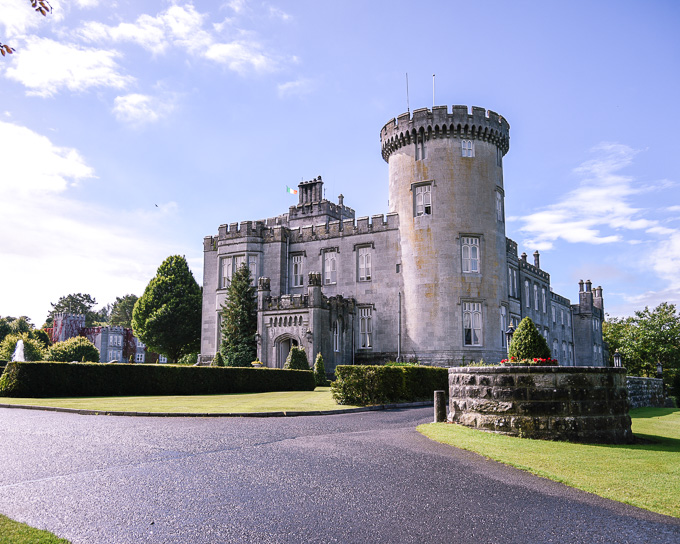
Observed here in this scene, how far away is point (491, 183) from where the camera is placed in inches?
1489

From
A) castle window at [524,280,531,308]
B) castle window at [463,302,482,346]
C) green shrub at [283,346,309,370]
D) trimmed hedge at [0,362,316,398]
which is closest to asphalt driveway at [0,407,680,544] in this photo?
trimmed hedge at [0,362,316,398]

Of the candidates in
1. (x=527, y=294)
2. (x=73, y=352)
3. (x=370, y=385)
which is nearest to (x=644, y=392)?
(x=370, y=385)

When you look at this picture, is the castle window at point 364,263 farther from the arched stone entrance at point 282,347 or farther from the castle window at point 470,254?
the arched stone entrance at point 282,347

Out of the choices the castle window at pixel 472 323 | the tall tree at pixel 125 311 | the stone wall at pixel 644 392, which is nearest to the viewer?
the stone wall at pixel 644 392

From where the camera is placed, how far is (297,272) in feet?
139

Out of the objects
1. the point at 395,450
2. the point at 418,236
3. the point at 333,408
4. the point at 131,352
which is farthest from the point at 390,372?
the point at 131,352

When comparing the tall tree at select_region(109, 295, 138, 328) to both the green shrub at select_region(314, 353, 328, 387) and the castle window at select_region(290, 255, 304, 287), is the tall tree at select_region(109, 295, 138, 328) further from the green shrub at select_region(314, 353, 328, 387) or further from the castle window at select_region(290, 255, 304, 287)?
the green shrub at select_region(314, 353, 328, 387)

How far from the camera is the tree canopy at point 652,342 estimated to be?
2100 inches

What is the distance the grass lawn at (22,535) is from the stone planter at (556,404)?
30.2ft

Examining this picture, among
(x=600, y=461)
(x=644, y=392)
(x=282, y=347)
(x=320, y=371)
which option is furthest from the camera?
(x=282, y=347)

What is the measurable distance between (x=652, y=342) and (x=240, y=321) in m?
39.0

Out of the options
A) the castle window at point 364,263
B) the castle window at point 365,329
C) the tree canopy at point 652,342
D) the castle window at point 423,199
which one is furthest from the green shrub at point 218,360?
the tree canopy at point 652,342

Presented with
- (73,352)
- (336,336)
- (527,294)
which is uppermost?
(527,294)

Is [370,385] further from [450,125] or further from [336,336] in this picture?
[450,125]
